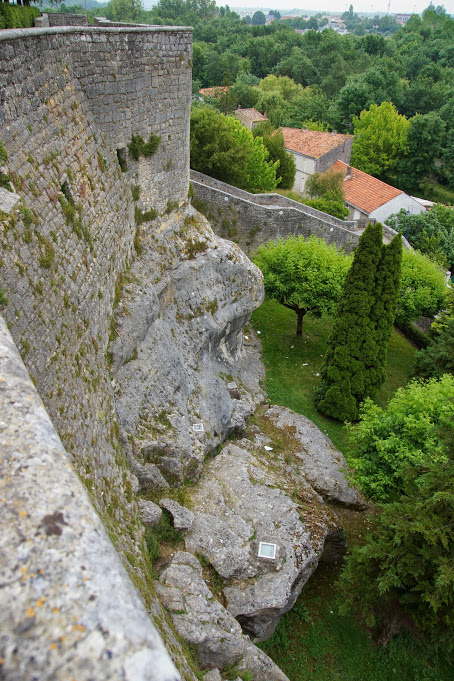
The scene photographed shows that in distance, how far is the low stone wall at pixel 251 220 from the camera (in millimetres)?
21766

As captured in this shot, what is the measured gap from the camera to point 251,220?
22531mm

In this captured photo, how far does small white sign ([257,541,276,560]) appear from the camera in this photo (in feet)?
33.1

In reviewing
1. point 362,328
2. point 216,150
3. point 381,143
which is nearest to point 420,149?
point 381,143

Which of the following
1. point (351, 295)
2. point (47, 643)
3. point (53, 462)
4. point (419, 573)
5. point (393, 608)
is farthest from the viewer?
point (351, 295)

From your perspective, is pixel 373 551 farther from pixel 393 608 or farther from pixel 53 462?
pixel 53 462

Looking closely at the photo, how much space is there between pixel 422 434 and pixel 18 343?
9.37m

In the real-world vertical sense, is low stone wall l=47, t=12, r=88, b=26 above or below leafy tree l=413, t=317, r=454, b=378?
above

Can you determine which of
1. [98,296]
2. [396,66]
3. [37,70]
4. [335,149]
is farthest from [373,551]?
[396,66]

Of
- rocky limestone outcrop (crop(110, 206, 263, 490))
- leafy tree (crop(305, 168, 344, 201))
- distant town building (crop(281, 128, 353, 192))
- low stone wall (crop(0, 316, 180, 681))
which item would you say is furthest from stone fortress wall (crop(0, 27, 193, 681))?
distant town building (crop(281, 128, 353, 192))

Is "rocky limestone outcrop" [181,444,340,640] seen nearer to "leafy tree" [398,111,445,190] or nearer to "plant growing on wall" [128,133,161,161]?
"plant growing on wall" [128,133,161,161]

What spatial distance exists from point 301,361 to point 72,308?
13332 millimetres

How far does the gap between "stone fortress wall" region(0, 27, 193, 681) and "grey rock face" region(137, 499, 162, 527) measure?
23 centimetres

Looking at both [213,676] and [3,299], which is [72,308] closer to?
[3,299]

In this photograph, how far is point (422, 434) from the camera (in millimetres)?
11781
